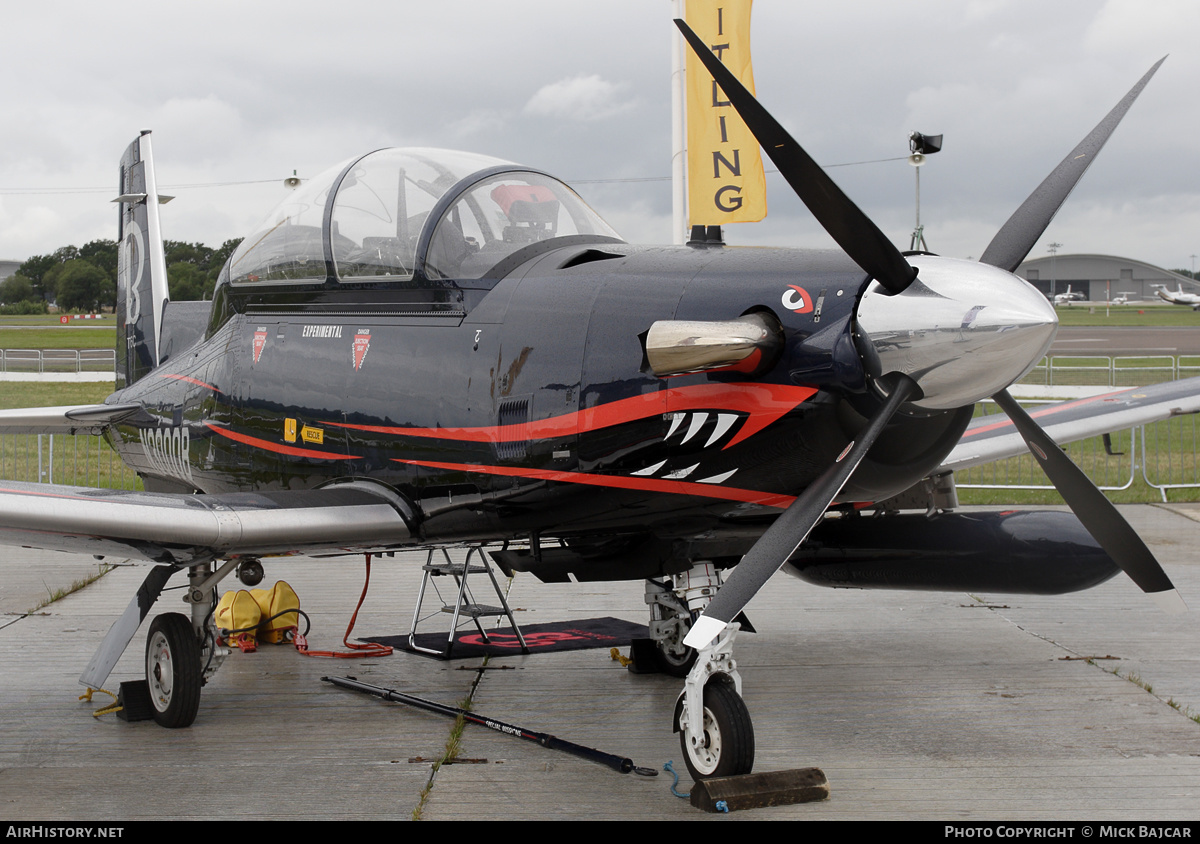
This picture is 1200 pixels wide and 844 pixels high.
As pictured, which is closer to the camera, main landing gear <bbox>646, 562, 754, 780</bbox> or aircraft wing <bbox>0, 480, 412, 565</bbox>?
main landing gear <bbox>646, 562, 754, 780</bbox>

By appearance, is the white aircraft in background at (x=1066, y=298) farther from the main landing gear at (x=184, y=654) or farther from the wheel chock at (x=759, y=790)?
the wheel chock at (x=759, y=790)

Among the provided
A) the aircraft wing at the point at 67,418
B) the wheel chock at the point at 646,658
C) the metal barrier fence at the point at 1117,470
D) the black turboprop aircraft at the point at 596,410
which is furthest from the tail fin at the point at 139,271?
the metal barrier fence at the point at 1117,470

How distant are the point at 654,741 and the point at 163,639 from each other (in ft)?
8.46

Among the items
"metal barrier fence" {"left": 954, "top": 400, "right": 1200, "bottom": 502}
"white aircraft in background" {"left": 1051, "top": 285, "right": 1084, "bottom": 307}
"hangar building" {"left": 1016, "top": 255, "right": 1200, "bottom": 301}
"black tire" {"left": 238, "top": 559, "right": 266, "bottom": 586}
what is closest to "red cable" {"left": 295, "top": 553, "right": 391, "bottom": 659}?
"black tire" {"left": 238, "top": 559, "right": 266, "bottom": 586}

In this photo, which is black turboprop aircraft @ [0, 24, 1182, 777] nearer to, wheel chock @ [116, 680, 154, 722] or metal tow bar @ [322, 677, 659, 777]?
wheel chock @ [116, 680, 154, 722]

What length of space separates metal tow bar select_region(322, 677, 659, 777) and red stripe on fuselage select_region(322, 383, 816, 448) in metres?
1.41

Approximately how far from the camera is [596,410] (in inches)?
167

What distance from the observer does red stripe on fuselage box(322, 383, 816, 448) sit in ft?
12.6

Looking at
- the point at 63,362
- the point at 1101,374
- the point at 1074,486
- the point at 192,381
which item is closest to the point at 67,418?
the point at 192,381

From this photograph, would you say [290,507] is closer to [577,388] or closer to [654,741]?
[577,388]

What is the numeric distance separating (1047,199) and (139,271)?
7.10 metres

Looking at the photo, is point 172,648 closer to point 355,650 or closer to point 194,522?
point 194,522
